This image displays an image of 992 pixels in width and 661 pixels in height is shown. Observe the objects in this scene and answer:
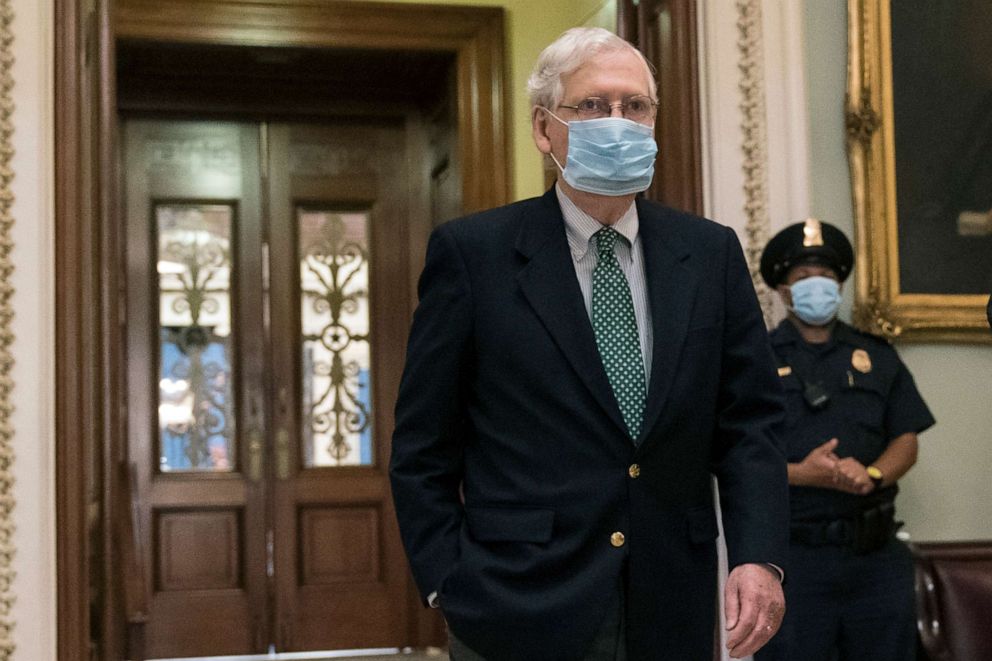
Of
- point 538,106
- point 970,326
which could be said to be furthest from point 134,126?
point 538,106

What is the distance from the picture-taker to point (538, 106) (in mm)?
2156

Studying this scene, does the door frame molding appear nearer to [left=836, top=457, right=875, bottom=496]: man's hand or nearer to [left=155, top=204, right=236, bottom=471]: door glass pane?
[left=836, top=457, right=875, bottom=496]: man's hand

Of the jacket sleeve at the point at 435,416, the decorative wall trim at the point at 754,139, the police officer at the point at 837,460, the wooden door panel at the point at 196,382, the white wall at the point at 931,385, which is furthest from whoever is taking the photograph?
the wooden door panel at the point at 196,382

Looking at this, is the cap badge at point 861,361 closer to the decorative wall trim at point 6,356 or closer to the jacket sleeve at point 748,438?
the jacket sleeve at point 748,438

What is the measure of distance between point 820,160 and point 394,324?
3173 mm

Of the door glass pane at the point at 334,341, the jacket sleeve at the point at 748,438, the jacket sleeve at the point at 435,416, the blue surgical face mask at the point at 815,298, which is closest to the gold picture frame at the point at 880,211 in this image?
the blue surgical face mask at the point at 815,298

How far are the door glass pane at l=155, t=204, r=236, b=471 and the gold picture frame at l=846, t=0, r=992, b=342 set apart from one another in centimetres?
370

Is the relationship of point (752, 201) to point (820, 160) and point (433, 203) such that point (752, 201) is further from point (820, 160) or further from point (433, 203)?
point (433, 203)

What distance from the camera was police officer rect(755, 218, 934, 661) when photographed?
139 inches

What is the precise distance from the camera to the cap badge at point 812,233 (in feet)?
12.5

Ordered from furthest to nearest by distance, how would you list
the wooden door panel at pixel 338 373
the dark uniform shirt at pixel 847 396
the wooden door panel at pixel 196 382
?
the wooden door panel at pixel 338 373, the wooden door panel at pixel 196 382, the dark uniform shirt at pixel 847 396

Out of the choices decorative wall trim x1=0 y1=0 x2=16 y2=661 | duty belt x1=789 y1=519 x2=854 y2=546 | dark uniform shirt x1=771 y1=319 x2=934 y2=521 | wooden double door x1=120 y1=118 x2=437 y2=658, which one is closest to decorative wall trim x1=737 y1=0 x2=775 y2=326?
dark uniform shirt x1=771 y1=319 x2=934 y2=521

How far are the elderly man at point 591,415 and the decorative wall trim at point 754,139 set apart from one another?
1960 millimetres

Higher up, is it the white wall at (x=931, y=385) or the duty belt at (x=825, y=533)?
the white wall at (x=931, y=385)
